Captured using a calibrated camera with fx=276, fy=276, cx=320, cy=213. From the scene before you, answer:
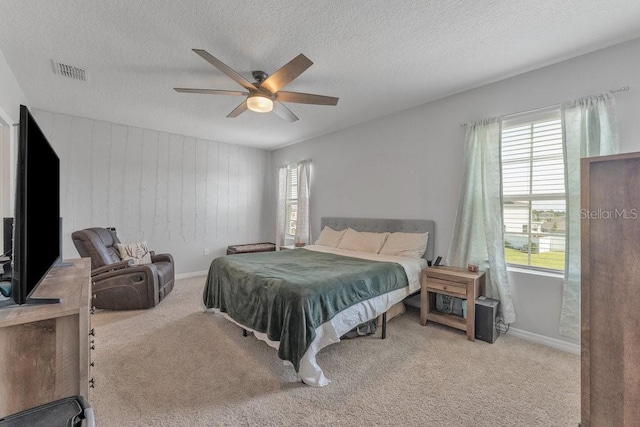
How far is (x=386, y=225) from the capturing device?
3.99m

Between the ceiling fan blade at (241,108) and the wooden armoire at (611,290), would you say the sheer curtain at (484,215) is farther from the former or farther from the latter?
the ceiling fan blade at (241,108)

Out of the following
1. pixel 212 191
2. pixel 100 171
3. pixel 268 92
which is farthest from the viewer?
pixel 212 191

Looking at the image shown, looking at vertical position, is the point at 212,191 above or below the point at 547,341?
above

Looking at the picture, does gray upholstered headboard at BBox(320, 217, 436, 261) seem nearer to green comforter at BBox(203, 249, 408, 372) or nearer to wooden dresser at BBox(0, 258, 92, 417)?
green comforter at BBox(203, 249, 408, 372)

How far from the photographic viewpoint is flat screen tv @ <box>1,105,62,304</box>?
993 millimetres

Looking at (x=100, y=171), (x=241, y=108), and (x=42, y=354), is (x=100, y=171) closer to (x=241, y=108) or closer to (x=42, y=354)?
(x=241, y=108)

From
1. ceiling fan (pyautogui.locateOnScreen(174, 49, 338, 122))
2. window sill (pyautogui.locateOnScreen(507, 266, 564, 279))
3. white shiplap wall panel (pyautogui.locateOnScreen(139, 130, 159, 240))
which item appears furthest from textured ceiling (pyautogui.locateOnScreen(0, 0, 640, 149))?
window sill (pyautogui.locateOnScreen(507, 266, 564, 279))

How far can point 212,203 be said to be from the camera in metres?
5.54

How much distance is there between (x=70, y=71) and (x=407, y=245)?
162 inches

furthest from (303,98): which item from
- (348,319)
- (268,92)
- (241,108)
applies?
(348,319)

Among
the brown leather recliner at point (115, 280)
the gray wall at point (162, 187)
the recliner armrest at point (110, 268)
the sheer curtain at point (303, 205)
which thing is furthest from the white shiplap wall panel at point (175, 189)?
the sheer curtain at point (303, 205)

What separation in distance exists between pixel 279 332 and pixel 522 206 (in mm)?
2664

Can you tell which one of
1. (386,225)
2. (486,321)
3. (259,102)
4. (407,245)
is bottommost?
(486,321)

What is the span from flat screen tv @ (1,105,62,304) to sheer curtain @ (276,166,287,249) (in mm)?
4410
